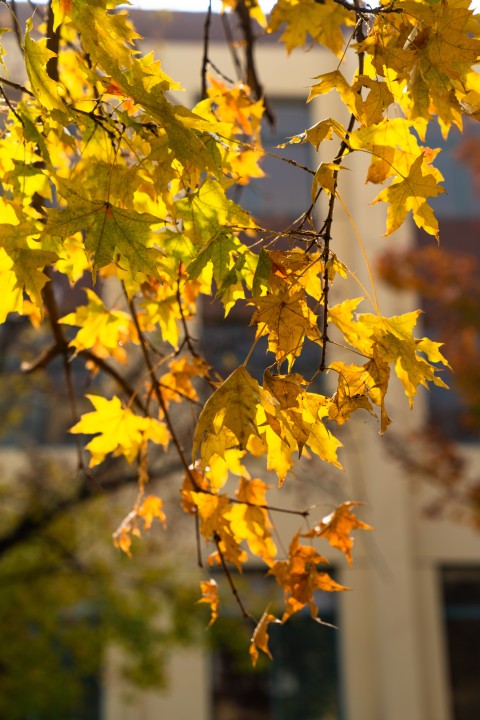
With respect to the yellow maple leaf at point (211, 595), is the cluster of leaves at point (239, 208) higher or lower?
higher

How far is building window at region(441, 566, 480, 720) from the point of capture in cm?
996

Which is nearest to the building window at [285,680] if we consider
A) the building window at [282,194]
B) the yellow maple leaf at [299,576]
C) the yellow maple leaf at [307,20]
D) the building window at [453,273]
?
the building window at [282,194]

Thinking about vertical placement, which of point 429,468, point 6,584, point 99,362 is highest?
point 429,468

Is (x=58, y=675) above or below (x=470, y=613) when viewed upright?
below

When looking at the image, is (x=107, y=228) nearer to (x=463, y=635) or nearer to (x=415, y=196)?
(x=415, y=196)

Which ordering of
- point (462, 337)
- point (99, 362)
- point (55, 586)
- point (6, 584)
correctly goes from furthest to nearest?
point (462, 337) < point (55, 586) < point (6, 584) < point (99, 362)

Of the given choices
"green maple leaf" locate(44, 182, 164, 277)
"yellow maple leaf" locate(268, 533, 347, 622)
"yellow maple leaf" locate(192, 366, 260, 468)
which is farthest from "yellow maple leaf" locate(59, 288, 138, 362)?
"yellow maple leaf" locate(192, 366, 260, 468)

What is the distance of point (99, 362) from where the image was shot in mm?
2363

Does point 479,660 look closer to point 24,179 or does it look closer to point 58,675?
point 58,675

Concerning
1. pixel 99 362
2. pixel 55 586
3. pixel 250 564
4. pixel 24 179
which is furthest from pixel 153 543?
pixel 24 179

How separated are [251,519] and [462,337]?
277 inches

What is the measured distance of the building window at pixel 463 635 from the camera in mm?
9961

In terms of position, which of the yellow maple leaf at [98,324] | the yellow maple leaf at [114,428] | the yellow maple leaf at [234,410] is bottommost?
the yellow maple leaf at [234,410]

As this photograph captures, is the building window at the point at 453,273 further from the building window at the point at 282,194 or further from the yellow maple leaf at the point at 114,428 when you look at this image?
the yellow maple leaf at the point at 114,428
